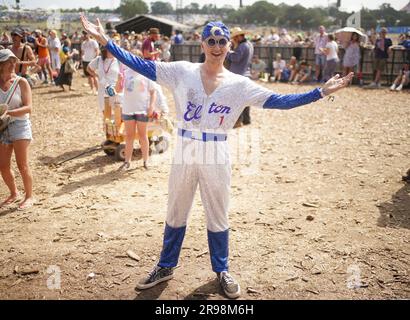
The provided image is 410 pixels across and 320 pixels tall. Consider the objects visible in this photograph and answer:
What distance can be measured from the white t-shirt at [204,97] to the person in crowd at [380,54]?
1421cm

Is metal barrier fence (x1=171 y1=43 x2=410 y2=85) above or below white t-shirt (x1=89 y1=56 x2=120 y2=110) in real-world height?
above

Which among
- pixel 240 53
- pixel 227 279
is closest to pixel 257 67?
pixel 240 53

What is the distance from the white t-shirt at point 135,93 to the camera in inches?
252

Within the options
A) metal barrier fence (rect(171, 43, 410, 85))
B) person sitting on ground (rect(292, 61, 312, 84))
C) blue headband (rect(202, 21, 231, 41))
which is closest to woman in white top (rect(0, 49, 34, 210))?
blue headband (rect(202, 21, 231, 41))

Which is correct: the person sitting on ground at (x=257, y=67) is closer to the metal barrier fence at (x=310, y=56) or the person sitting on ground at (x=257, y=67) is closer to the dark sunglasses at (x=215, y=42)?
the metal barrier fence at (x=310, y=56)

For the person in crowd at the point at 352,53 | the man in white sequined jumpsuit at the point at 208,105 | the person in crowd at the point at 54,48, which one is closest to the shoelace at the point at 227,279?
the man in white sequined jumpsuit at the point at 208,105

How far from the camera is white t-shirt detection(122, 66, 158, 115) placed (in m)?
6.40

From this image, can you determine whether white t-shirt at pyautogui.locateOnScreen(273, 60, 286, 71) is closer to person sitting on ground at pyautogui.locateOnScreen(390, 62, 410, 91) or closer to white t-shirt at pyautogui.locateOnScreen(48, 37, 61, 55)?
person sitting on ground at pyautogui.locateOnScreen(390, 62, 410, 91)

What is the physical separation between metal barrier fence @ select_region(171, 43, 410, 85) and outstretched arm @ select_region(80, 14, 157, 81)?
15721mm

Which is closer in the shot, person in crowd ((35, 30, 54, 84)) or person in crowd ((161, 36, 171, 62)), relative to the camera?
person in crowd ((35, 30, 54, 84))

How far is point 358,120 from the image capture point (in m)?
10.5

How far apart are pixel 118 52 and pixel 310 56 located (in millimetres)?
17441

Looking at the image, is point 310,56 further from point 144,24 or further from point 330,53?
point 144,24

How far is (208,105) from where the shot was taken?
10.9ft
